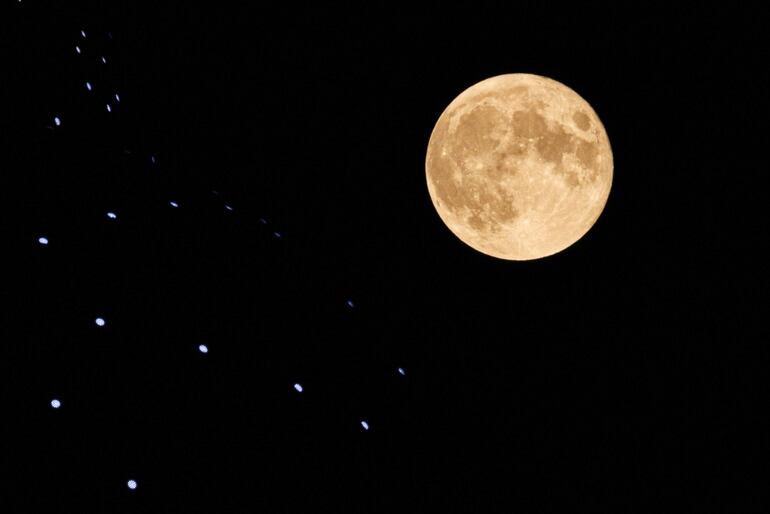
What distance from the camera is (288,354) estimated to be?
3.56m

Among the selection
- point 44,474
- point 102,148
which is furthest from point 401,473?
point 102,148

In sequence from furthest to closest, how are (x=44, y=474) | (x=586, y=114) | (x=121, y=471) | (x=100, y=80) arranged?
(x=586, y=114) < (x=100, y=80) < (x=121, y=471) < (x=44, y=474)

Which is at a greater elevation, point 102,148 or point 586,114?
point 586,114

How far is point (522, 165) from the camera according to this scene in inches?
123

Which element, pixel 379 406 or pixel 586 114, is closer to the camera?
pixel 586 114

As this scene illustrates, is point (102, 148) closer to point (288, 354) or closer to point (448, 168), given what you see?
point (288, 354)

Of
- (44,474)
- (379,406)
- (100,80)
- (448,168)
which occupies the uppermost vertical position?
(448,168)

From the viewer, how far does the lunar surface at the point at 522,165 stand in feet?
10.3

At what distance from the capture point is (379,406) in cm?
396

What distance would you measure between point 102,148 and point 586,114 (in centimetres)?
239

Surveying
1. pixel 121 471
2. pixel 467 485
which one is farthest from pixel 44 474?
pixel 467 485

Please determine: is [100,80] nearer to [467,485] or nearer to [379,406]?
[379,406]

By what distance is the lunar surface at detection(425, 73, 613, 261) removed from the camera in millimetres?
3148

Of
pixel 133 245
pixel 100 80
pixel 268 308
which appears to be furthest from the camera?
pixel 268 308
